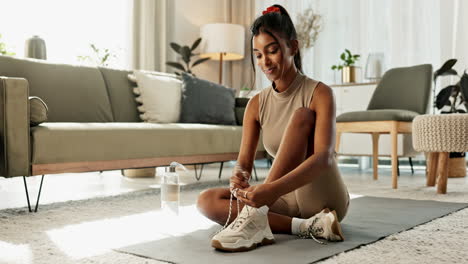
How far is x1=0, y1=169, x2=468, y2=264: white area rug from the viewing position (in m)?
1.37

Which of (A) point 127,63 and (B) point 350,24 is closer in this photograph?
(A) point 127,63

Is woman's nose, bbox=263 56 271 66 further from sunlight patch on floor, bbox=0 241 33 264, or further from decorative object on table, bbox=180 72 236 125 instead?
decorative object on table, bbox=180 72 236 125

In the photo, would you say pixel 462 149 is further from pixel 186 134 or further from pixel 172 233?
pixel 172 233

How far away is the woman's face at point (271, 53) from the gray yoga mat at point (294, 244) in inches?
20.5

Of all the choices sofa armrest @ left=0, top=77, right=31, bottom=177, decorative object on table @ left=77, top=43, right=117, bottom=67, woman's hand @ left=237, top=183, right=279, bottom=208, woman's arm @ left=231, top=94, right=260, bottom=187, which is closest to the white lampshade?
decorative object on table @ left=77, top=43, right=117, bottom=67

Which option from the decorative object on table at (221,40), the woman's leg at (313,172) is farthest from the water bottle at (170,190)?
the decorative object on table at (221,40)

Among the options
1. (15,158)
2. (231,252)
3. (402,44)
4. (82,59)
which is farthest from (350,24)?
(231,252)

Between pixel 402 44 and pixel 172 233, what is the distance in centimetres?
375

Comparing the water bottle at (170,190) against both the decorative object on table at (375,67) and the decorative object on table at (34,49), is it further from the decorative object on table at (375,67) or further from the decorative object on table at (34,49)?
the decorative object on table at (375,67)

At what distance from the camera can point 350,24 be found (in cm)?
518

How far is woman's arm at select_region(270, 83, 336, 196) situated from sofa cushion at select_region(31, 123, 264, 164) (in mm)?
1276

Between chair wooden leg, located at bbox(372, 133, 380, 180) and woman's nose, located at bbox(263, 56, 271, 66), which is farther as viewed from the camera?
chair wooden leg, located at bbox(372, 133, 380, 180)

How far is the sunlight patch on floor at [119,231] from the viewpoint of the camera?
1518mm

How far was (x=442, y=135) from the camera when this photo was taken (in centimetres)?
277
